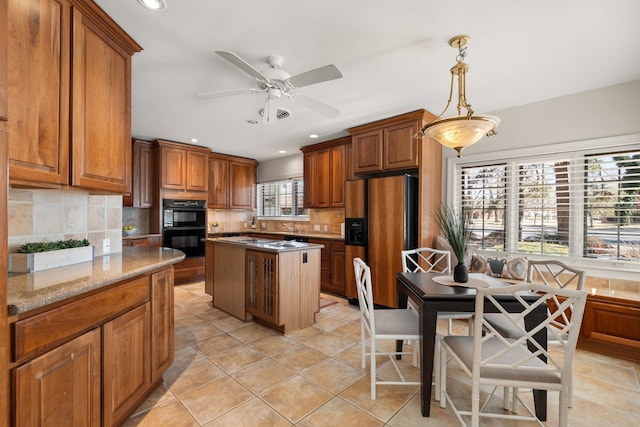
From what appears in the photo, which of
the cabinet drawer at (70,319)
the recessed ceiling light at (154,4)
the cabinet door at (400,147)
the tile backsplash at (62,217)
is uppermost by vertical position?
the recessed ceiling light at (154,4)

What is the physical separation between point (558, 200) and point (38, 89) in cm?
437

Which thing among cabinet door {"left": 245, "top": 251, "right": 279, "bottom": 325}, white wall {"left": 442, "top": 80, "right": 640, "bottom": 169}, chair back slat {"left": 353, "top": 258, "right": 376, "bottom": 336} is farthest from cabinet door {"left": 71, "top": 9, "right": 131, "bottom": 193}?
white wall {"left": 442, "top": 80, "right": 640, "bottom": 169}

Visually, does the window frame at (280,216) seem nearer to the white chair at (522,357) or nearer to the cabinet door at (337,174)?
the cabinet door at (337,174)

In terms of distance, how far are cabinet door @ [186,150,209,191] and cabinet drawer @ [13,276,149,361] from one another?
3725 mm

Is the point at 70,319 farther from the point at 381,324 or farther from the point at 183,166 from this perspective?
the point at 183,166

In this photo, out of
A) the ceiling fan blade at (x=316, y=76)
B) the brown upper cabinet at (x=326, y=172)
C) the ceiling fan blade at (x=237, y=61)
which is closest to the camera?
the ceiling fan blade at (x=237, y=61)

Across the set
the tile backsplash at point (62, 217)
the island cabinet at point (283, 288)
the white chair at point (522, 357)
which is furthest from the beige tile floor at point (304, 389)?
the tile backsplash at point (62, 217)

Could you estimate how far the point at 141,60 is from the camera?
91.1 inches

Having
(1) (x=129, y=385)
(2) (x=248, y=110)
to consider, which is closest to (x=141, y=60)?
(2) (x=248, y=110)

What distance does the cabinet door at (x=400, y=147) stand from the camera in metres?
3.46

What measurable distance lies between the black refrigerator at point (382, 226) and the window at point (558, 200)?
0.74 metres

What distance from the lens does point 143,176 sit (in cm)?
474

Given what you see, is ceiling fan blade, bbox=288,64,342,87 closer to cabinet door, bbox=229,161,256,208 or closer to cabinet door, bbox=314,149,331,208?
cabinet door, bbox=314,149,331,208

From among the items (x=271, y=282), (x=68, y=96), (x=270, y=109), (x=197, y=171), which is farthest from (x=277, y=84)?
(x=197, y=171)
